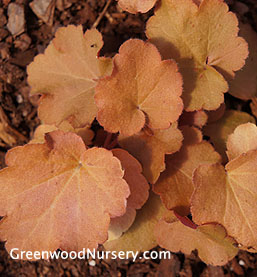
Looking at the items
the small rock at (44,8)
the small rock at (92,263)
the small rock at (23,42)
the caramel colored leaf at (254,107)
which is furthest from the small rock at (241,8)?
the small rock at (92,263)

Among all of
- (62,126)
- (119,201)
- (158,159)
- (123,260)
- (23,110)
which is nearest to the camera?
(119,201)

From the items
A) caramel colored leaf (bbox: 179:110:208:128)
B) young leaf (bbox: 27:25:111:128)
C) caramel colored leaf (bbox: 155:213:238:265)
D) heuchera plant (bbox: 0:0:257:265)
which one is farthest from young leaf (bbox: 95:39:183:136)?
caramel colored leaf (bbox: 155:213:238:265)

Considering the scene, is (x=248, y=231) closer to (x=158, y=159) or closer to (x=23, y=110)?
(x=158, y=159)

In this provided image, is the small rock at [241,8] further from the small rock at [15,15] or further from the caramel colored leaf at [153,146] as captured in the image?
the small rock at [15,15]

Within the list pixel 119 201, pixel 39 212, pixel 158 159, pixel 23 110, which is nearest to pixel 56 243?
pixel 39 212

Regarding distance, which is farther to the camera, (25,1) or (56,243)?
(25,1)

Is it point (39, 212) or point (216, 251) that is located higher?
point (39, 212)
